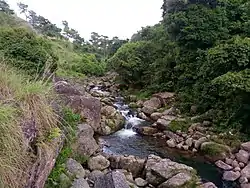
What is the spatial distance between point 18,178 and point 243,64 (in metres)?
10.6

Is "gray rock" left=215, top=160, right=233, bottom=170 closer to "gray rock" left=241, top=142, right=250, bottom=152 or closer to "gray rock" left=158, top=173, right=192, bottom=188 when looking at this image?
"gray rock" left=241, top=142, right=250, bottom=152

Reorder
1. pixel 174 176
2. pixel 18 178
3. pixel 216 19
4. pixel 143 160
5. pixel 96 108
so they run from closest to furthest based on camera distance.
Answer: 1. pixel 18 178
2. pixel 174 176
3. pixel 143 160
4. pixel 96 108
5. pixel 216 19

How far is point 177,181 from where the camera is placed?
25.6 feet

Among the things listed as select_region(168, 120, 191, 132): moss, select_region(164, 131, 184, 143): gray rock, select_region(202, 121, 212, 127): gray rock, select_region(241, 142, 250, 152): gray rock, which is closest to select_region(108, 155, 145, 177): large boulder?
select_region(164, 131, 184, 143): gray rock

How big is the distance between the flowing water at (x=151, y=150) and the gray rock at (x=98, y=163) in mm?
1678

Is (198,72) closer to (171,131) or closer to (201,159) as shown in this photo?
(171,131)

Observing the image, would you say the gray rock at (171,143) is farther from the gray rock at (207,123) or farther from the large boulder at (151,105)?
the large boulder at (151,105)

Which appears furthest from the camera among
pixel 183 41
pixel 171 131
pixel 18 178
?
pixel 183 41

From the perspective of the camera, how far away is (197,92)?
15.0 m

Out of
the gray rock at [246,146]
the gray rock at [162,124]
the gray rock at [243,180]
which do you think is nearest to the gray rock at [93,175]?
the gray rock at [243,180]

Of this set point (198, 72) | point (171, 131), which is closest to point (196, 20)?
point (198, 72)

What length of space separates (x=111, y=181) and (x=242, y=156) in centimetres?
553

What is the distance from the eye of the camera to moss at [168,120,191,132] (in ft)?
43.0

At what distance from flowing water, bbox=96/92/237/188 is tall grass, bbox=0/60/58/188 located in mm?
6374
